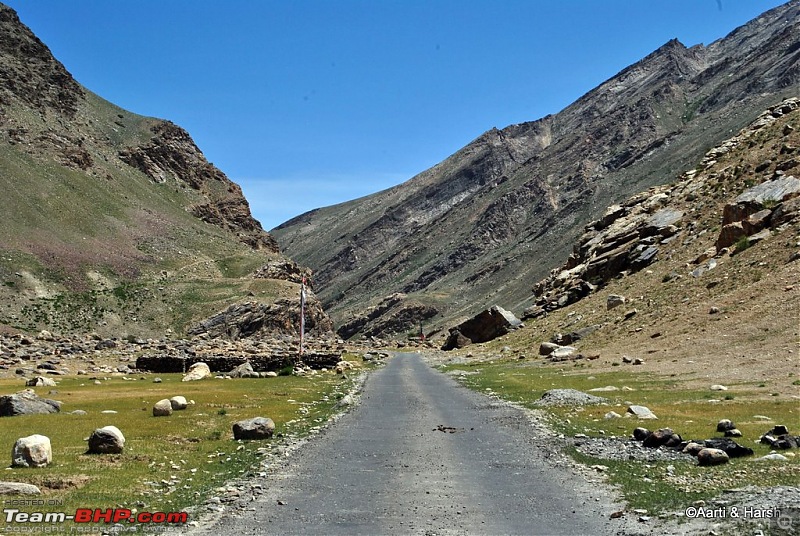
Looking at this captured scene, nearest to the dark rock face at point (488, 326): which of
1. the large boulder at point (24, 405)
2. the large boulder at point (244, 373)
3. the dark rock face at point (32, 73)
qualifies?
the large boulder at point (244, 373)

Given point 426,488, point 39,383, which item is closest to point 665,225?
point 39,383

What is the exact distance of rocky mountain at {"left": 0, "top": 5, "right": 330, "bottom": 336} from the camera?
3142 inches

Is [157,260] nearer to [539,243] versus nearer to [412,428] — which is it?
[412,428]

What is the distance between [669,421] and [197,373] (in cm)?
3061

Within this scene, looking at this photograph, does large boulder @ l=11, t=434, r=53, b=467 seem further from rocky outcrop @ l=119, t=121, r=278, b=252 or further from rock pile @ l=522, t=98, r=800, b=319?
rocky outcrop @ l=119, t=121, r=278, b=252

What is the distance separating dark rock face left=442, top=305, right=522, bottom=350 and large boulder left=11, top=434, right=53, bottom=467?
6575cm

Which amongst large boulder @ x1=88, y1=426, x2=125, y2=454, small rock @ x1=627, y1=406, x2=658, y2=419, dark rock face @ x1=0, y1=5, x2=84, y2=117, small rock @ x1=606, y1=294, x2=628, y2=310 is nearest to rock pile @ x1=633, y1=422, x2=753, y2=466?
small rock @ x1=627, y1=406, x2=658, y2=419

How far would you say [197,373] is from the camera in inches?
1625

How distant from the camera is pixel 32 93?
121 meters

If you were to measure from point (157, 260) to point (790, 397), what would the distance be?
9399 centimetres

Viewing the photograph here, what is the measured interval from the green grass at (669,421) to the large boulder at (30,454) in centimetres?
1085

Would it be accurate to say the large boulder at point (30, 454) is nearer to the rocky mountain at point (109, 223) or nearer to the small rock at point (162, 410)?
the small rock at point (162, 410)

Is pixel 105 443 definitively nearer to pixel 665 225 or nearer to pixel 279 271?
pixel 665 225

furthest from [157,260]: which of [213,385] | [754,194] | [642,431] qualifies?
[642,431]
